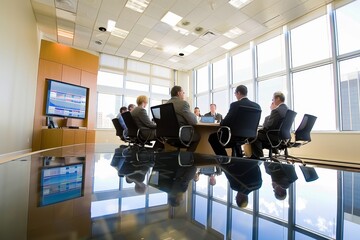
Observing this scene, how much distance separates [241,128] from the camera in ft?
7.55

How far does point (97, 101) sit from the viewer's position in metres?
7.39

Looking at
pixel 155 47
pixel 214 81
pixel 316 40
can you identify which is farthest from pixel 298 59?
pixel 155 47

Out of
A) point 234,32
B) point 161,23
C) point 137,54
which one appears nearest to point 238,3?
point 234,32

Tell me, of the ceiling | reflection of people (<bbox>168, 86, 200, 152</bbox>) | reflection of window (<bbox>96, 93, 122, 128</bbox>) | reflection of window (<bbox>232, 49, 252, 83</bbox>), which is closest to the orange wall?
the ceiling

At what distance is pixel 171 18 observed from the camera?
5.07 m

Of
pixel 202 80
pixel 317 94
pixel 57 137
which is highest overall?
pixel 202 80

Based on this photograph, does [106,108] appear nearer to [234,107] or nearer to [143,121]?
[143,121]

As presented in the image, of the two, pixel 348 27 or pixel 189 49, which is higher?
pixel 189 49

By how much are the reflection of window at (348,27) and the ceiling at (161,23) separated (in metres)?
0.46

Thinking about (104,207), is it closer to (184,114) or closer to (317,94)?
(184,114)

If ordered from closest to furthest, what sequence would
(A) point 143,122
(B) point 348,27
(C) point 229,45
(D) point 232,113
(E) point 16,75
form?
(D) point 232,113 < (A) point 143,122 < (E) point 16,75 < (B) point 348,27 < (C) point 229,45

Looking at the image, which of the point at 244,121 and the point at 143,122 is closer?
the point at 244,121

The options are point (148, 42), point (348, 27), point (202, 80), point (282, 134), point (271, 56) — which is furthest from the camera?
point (202, 80)

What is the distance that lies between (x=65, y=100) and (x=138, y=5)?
3.43 m
